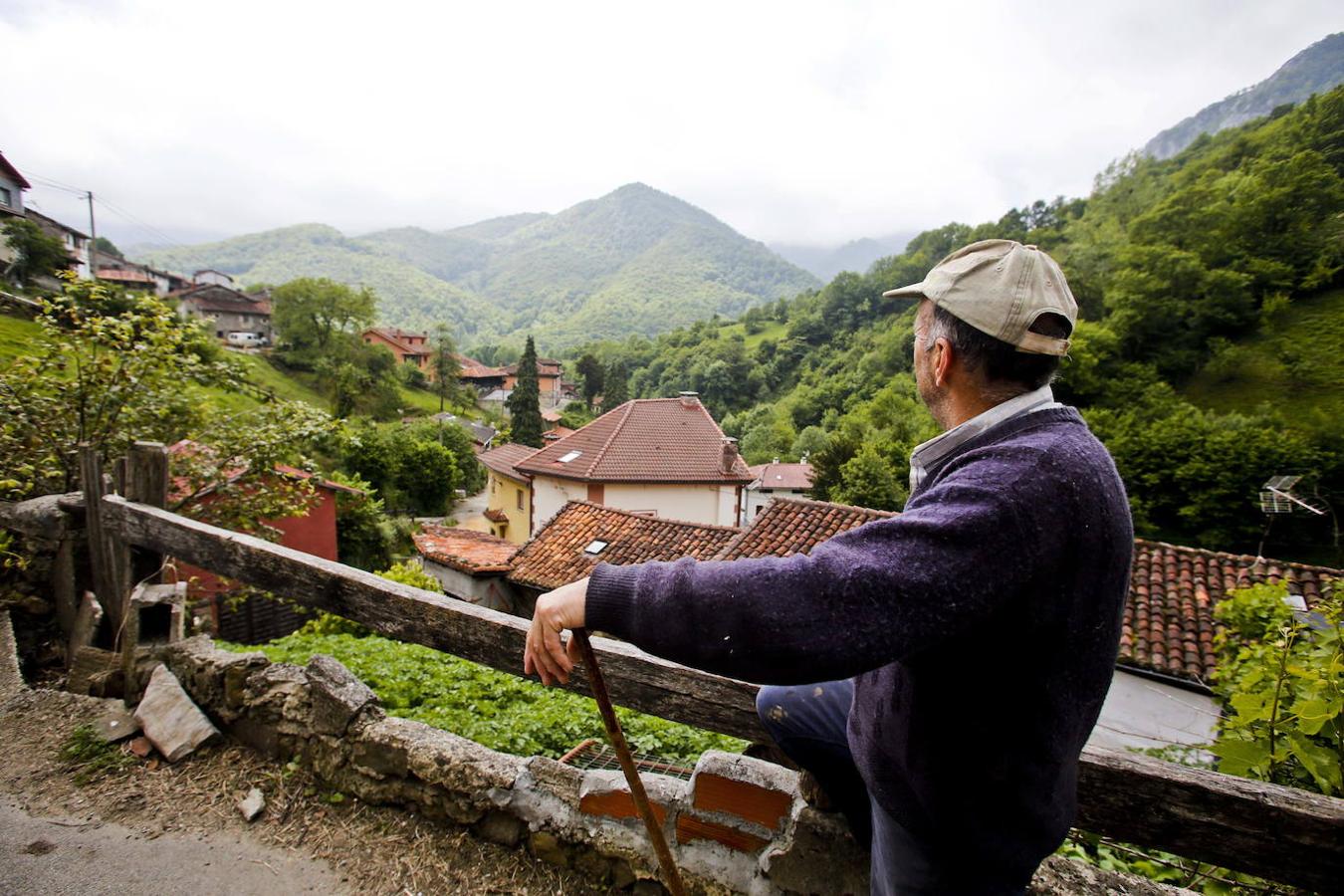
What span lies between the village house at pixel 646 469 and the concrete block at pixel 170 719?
16857 millimetres

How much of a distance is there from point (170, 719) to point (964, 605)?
373cm

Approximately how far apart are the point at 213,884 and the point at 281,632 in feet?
38.1

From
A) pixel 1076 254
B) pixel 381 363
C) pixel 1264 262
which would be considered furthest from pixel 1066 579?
pixel 381 363

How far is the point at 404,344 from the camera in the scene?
238ft

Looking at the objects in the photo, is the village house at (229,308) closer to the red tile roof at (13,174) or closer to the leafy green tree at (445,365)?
the leafy green tree at (445,365)

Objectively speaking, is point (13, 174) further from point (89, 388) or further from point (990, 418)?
point (990, 418)

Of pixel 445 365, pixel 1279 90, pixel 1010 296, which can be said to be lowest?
pixel 1010 296

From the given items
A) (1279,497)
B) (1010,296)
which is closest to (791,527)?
(1010,296)

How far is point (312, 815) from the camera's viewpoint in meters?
2.54

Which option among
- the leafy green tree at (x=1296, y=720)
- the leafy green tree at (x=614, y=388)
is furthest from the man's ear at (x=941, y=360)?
the leafy green tree at (x=614, y=388)

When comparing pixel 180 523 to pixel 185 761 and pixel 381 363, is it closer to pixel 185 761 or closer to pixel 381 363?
pixel 185 761

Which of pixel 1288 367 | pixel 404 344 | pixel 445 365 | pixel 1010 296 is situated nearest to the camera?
pixel 1010 296

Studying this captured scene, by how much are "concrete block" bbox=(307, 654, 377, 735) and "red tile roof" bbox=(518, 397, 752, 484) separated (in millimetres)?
17435

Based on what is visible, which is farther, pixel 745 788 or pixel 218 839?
pixel 218 839
